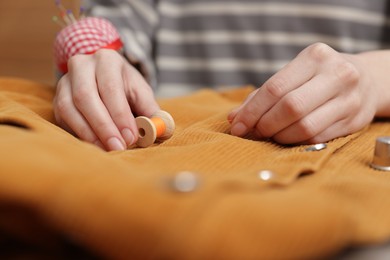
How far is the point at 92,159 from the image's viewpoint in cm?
34

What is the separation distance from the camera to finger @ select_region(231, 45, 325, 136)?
0.53 metres

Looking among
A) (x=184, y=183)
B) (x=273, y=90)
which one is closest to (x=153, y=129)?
(x=273, y=90)

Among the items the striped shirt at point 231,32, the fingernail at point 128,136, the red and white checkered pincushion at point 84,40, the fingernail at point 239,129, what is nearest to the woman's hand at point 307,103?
the fingernail at point 239,129

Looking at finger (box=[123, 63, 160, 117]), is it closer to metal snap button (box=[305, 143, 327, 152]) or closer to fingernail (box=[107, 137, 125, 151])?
fingernail (box=[107, 137, 125, 151])

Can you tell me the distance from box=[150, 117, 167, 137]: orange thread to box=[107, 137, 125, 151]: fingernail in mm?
41

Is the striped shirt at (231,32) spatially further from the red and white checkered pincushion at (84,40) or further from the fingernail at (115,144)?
the fingernail at (115,144)

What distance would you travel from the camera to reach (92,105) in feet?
1.77

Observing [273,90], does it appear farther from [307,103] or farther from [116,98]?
[116,98]

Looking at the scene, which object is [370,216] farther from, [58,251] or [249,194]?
[58,251]

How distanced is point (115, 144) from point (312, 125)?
201 mm

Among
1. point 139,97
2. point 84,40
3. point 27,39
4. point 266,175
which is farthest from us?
point 27,39

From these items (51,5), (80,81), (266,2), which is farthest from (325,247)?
(51,5)

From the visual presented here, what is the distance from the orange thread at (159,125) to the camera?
525 mm

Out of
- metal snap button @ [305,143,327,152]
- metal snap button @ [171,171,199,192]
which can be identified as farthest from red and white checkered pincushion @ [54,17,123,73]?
metal snap button @ [171,171,199,192]
